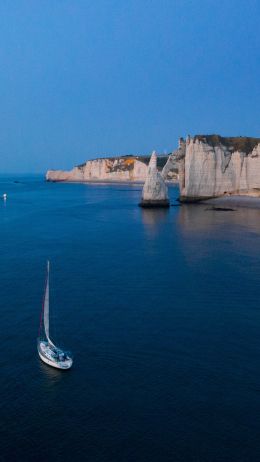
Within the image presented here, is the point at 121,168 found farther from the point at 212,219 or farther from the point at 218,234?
the point at 218,234

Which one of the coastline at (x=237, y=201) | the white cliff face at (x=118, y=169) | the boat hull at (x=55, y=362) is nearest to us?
the boat hull at (x=55, y=362)

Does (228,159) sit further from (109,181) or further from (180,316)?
(109,181)

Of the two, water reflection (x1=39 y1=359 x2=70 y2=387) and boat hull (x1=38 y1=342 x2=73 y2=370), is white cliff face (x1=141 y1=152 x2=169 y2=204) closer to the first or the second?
boat hull (x1=38 y1=342 x2=73 y2=370)

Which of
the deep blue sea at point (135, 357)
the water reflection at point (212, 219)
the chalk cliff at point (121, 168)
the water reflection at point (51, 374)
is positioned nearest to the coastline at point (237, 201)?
the water reflection at point (212, 219)

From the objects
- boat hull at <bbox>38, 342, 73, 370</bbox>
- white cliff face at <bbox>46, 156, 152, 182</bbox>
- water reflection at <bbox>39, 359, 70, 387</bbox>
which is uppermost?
white cliff face at <bbox>46, 156, 152, 182</bbox>

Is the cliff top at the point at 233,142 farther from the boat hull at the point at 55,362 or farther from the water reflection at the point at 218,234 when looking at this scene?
the boat hull at the point at 55,362

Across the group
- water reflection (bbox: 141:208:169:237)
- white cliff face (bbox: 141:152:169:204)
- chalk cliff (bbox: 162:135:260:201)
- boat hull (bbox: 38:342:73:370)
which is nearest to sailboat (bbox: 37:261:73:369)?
boat hull (bbox: 38:342:73:370)
